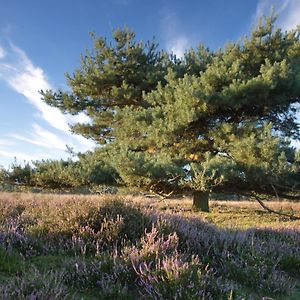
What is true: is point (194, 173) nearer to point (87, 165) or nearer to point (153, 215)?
point (87, 165)

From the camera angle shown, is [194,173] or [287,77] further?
[287,77]

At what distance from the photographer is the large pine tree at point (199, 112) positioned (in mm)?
12297

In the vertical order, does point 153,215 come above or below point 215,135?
below

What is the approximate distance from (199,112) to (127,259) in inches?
399

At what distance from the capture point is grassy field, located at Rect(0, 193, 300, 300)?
379 cm

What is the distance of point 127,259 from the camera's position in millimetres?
4469

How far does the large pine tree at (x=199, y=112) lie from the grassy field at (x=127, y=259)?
202 inches

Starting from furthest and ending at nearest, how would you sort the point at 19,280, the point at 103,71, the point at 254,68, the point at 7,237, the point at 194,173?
the point at 103,71 → the point at 254,68 → the point at 194,173 → the point at 7,237 → the point at 19,280

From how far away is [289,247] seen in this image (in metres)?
6.76

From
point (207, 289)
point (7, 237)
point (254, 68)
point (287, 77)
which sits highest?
point (254, 68)

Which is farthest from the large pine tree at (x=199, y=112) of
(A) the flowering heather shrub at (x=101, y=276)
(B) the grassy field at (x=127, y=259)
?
(A) the flowering heather shrub at (x=101, y=276)

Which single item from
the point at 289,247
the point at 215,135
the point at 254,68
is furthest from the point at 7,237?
the point at 254,68

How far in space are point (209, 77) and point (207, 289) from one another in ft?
35.9

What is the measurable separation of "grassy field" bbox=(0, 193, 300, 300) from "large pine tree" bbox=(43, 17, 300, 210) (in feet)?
16.9
